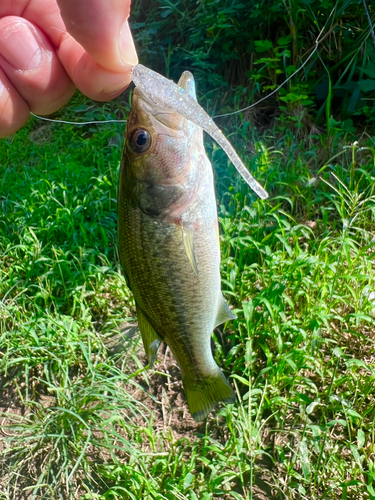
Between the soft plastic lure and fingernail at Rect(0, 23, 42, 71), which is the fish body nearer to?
the soft plastic lure

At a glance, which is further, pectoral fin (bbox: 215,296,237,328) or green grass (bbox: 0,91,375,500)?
green grass (bbox: 0,91,375,500)

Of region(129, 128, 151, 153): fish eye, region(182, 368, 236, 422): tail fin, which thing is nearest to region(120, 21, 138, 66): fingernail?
region(129, 128, 151, 153): fish eye

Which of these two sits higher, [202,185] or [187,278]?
[202,185]

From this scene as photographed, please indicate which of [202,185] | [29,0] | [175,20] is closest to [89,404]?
[202,185]

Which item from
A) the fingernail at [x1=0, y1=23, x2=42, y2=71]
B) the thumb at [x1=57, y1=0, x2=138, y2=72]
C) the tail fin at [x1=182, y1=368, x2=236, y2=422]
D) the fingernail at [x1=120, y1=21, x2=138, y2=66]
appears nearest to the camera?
the thumb at [x1=57, y1=0, x2=138, y2=72]

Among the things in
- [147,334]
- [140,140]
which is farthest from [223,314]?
[140,140]

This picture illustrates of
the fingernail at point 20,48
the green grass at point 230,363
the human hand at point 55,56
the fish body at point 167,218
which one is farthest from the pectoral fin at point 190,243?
the green grass at point 230,363

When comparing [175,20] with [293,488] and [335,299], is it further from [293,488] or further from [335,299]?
[293,488]
